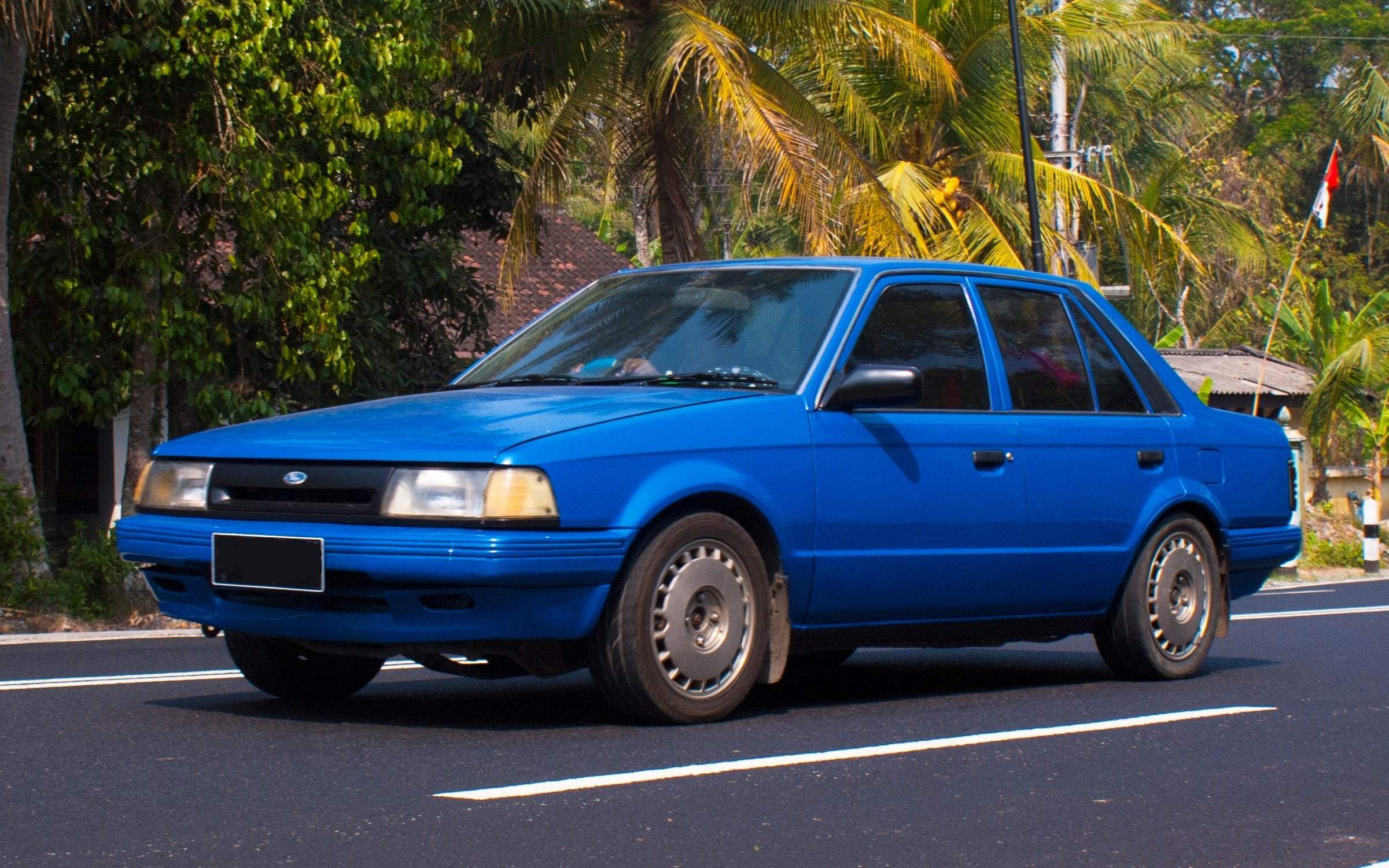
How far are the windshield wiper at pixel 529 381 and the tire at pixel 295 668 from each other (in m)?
1.08

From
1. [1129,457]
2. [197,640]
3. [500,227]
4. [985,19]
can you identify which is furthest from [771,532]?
[985,19]

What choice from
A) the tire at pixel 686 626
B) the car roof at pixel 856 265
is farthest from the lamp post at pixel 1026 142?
the tire at pixel 686 626

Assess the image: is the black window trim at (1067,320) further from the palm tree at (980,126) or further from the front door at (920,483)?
the palm tree at (980,126)

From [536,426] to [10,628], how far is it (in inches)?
282

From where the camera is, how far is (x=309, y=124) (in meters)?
13.5

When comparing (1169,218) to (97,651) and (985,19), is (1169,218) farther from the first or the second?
(97,651)

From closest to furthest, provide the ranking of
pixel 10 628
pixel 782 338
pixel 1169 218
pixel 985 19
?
pixel 782 338
pixel 10 628
pixel 985 19
pixel 1169 218

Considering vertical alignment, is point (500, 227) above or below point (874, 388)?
above

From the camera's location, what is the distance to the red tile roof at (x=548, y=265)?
80.5 ft

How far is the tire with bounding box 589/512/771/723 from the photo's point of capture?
5.57m

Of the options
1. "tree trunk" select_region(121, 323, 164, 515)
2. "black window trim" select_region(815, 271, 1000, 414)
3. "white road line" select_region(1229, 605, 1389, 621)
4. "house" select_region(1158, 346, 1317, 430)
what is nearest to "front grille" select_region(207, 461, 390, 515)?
"black window trim" select_region(815, 271, 1000, 414)

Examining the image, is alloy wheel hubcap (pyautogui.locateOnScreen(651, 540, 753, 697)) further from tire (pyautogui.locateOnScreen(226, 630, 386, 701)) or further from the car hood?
tire (pyautogui.locateOnScreen(226, 630, 386, 701))

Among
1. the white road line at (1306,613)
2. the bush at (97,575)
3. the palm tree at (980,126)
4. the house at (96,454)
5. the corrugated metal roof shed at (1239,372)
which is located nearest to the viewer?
the bush at (97,575)

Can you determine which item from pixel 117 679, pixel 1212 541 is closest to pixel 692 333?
pixel 117 679
